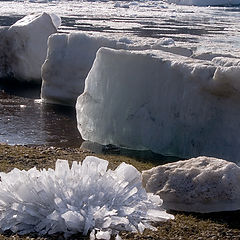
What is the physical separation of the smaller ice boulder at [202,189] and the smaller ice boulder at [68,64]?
337 inches

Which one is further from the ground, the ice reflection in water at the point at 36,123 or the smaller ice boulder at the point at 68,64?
the smaller ice boulder at the point at 68,64

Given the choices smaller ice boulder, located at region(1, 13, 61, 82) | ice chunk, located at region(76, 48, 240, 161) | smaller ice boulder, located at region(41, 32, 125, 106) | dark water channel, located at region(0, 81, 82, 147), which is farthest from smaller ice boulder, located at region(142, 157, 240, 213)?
smaller ice boulder, located at region(1, 13, 61, 82)

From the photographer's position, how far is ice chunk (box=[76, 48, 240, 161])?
9672mm

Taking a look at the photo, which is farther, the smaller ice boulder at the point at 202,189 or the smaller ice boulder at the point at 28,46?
the smaller ice boulder at the point at 28,46

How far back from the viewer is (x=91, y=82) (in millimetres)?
11688

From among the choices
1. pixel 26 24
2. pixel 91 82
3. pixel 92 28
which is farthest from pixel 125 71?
pixel 92 28

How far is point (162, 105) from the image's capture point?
34.5ft

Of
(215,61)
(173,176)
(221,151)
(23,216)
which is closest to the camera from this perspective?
(23,216)

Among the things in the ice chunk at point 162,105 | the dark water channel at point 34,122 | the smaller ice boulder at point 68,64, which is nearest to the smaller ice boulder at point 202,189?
the ice chunk at point 162,105

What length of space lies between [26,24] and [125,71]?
822cm

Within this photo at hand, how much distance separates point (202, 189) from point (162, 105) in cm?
452

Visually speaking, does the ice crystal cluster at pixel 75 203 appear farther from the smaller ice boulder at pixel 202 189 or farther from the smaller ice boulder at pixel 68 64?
the smaller ice boulder at pixel 68 64

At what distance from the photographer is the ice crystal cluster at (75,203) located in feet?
17.5

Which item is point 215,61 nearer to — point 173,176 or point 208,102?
point 208,102
